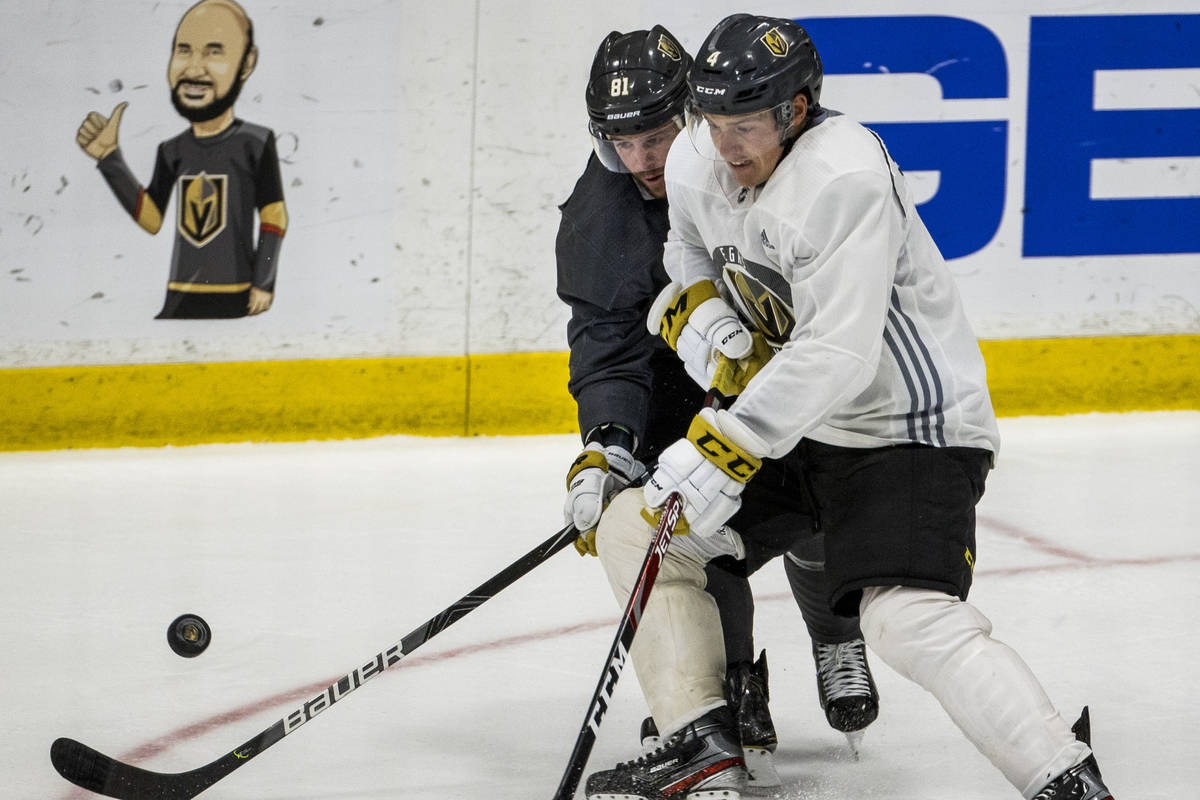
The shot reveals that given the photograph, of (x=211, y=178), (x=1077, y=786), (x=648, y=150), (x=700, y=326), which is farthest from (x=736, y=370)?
(x=211, y=178)

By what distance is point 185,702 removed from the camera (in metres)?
2.28

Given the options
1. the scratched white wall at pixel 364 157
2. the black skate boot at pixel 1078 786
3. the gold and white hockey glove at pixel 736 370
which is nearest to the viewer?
the black skate boot at pixel 1078 786

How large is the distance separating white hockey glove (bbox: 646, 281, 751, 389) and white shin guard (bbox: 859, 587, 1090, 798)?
395 millimetres

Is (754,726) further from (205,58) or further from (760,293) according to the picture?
(205,58)

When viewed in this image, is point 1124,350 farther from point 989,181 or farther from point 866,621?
point 866,621

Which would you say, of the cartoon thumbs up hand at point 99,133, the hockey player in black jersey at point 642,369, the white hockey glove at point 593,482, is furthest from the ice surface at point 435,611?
the cartoon thumbs up hand at point 99,133

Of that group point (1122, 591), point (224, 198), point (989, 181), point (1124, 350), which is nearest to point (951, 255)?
point (989, 181)

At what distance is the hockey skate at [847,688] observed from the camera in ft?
6.73

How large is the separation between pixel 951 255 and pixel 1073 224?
1.17 feet

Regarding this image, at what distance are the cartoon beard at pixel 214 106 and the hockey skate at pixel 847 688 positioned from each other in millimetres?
2256

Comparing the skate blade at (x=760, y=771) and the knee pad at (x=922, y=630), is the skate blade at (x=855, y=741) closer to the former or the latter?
the skate blade at (x=760, y=771)

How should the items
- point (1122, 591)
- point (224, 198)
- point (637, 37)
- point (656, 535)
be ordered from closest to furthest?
point (656, 535), point (637, 37), point (1122, 591), point (224, 198)

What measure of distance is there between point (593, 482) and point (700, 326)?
26 cm

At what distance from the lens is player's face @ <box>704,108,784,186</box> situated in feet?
5.48
